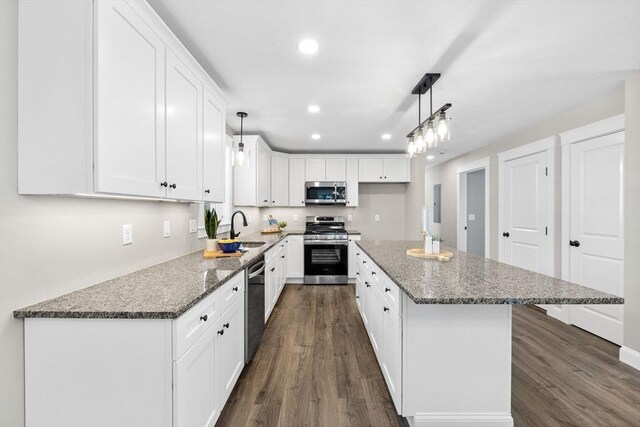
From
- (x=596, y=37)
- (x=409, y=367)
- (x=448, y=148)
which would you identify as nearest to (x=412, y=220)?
(x=448, y=148)

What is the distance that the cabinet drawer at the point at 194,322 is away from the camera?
117 cm

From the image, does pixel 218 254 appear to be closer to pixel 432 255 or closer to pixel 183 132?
pixel 183 132

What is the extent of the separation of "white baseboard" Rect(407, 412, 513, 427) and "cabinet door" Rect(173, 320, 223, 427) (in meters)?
1.07

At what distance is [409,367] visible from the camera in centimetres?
158

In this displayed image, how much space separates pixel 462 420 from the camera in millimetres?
1563

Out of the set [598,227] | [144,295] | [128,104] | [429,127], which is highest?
[429,127]

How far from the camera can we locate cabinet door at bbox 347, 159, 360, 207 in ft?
17.7

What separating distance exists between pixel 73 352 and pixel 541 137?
4810 mm

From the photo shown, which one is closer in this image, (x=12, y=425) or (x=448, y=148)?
(x=12, y=425)

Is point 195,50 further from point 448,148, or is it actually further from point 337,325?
point 448,148

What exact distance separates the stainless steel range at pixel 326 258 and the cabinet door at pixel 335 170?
1.07 meters

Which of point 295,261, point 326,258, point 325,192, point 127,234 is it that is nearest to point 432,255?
point 127,234

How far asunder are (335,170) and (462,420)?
428 centimetres

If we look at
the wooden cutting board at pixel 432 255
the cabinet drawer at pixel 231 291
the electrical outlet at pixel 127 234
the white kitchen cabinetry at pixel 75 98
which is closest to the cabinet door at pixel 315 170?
the wooden cutting board at pixel 432 255
